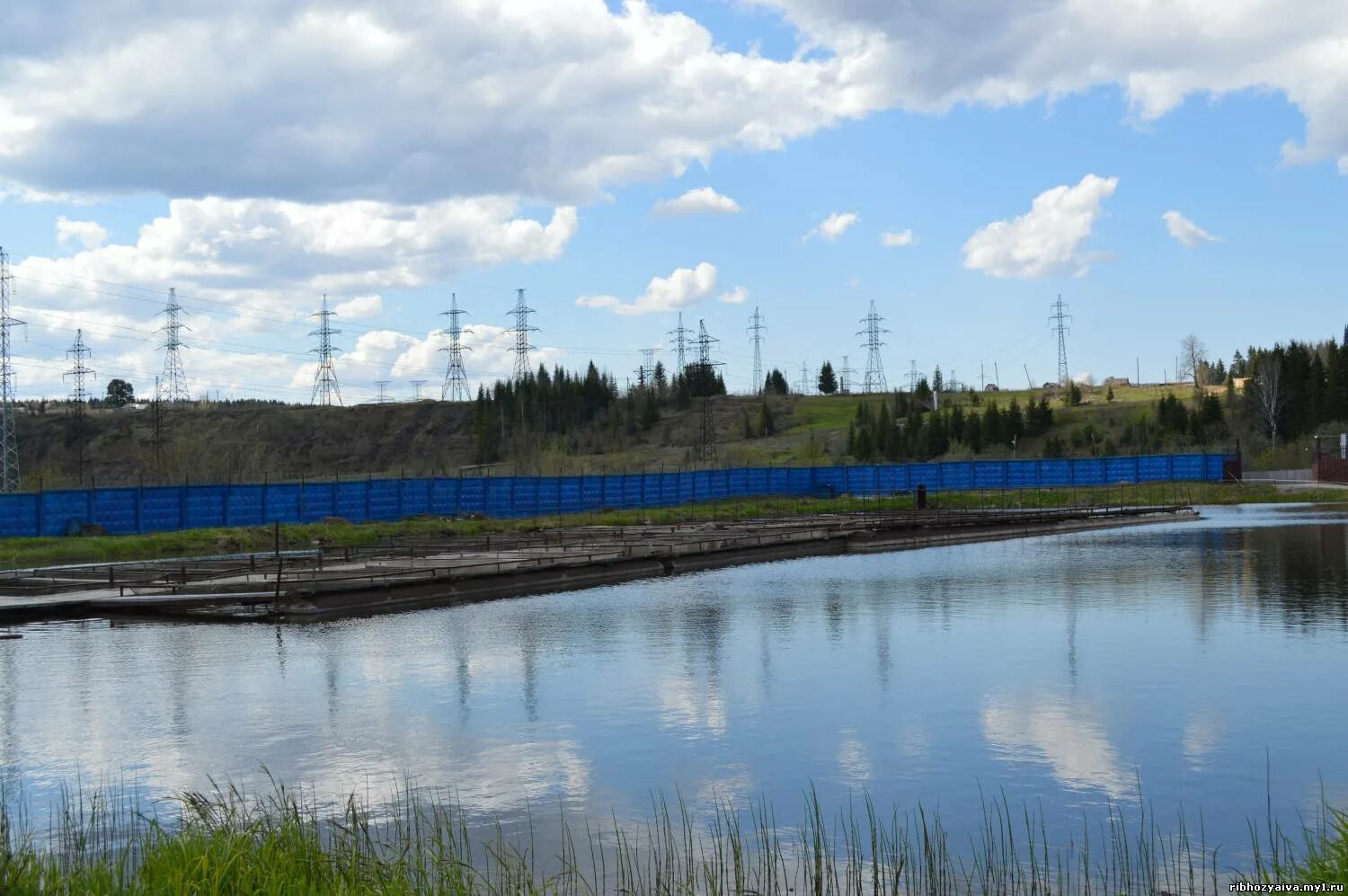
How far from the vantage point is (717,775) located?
13656 millimetres

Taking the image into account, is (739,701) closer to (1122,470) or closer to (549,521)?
(549,521)

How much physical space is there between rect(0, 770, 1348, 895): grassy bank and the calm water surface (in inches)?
20.0

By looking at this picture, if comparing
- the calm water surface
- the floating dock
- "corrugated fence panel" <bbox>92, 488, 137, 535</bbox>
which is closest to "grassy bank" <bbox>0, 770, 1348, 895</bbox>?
the calm water surface

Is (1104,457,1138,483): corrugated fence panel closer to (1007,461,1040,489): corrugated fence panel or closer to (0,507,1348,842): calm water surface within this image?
(1007,461,1040,489): corrugated fence panel

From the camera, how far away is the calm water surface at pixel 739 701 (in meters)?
13.4

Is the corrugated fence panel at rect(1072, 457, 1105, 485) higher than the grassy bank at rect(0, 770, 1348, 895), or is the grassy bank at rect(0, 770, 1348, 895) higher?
Answer: the corrugated fence panel at rect(1072, 457, 1105, 485)

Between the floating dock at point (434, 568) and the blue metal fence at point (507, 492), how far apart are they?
7.95m

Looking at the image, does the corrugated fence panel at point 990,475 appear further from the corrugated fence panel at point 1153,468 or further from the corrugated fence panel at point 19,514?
the corrugated fence panel at point 19,514

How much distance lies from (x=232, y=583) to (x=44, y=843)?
19926 mm

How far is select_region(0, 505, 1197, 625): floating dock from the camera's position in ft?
90.9

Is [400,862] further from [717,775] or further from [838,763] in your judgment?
[838,763]

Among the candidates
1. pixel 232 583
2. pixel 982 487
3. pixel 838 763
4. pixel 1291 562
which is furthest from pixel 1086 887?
pixel 982 487

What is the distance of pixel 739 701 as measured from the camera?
17.7 meters

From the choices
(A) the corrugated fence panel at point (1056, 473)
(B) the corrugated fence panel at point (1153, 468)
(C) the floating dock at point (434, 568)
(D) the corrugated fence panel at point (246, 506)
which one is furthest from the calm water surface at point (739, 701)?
(B) the corrugated fence panel at point (1153, 468)
